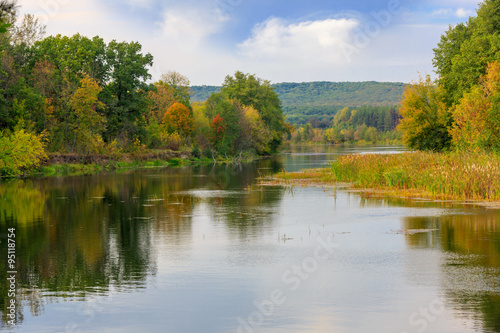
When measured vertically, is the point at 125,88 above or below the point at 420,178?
above

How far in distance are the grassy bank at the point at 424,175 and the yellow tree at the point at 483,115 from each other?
9251mm

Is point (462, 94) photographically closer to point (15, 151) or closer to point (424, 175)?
point (424, 175)

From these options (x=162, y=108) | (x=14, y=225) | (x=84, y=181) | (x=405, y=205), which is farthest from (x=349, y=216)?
(x=162, y=108)

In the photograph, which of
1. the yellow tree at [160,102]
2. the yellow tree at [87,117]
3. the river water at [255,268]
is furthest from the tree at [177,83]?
the river water at [255,268]

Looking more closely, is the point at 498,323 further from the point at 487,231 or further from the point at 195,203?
the point at 195,203

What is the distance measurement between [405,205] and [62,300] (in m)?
18.8

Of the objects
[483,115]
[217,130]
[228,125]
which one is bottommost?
[483,115]

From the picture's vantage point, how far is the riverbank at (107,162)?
5327 centimetres

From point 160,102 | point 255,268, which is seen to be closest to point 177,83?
point 160,102

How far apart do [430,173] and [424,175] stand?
1.41 feet

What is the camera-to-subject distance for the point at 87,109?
60.3 metres

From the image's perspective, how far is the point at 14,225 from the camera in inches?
850

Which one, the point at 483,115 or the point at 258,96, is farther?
the point at 258,96

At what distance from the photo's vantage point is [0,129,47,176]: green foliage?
45.0 metres
